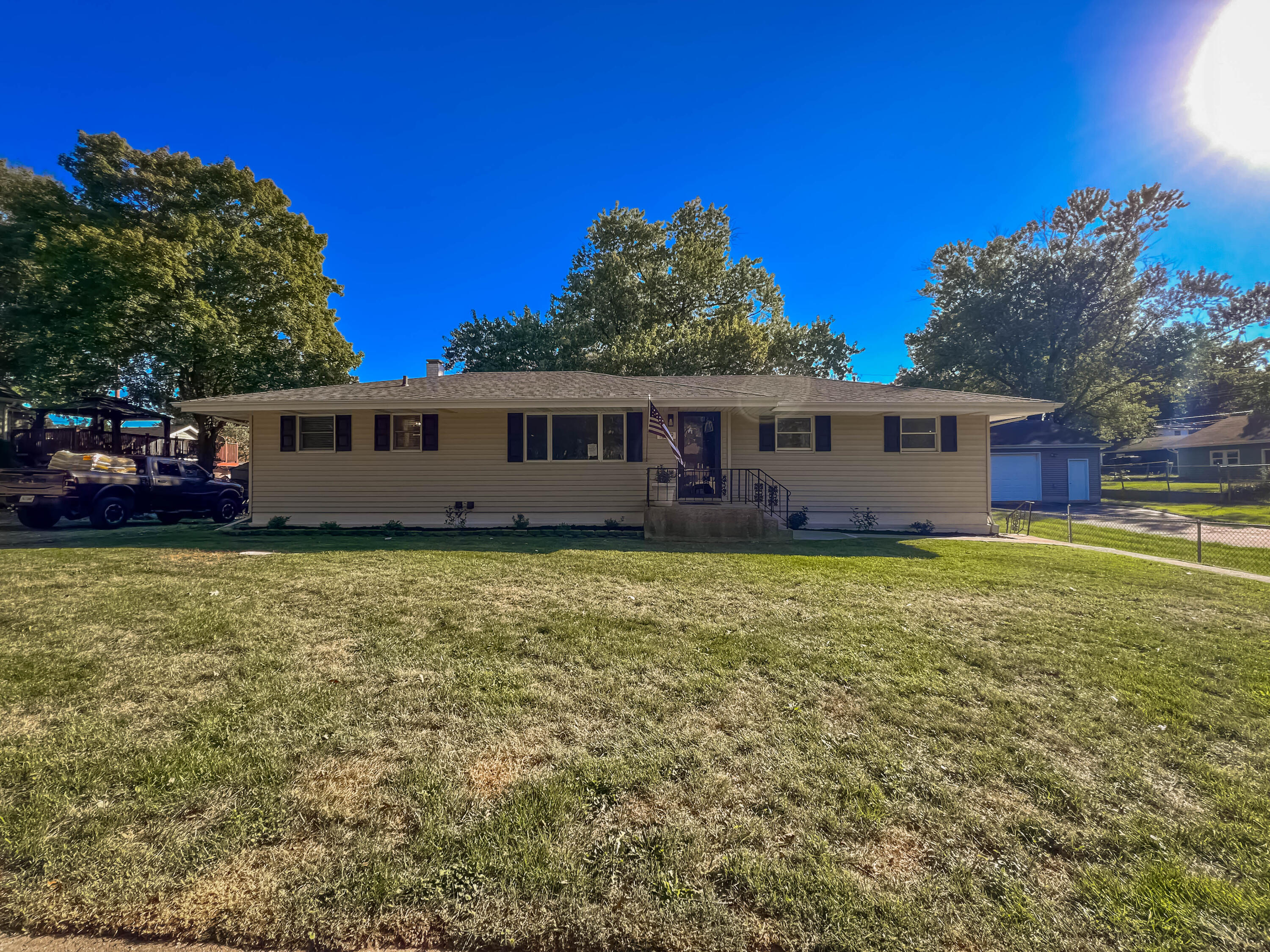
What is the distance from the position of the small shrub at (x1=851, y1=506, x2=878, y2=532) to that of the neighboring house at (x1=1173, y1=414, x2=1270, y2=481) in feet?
104

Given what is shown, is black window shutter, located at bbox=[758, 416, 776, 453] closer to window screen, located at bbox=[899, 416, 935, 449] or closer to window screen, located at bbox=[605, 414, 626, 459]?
window screen, located at bbox=[899, 416, 935, 449]

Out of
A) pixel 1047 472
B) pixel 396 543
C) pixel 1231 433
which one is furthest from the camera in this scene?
pixel 1231 433

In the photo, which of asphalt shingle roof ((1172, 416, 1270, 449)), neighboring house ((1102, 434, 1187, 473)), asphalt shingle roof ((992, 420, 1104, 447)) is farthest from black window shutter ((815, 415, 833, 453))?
neighboring house ((1102, 434, 1187, 473))

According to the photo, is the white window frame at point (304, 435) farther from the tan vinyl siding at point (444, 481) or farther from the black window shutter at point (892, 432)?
the black window shutter at point (892, 432)

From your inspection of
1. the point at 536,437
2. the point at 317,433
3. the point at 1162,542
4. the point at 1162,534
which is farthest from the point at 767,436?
the point at 317,433

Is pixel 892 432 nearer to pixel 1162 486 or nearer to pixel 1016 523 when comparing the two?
pixel 1016 523

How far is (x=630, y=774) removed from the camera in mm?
2697

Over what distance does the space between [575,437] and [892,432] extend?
7917 mm

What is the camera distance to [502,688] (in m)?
3.60

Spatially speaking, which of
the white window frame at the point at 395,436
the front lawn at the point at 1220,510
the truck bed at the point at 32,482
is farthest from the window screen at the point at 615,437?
the front lawn at the point at 1220,510

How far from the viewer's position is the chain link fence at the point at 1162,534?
9422 mm

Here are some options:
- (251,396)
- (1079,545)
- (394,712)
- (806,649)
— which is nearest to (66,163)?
(251,396)

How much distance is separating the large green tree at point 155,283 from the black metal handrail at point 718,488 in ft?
52.7

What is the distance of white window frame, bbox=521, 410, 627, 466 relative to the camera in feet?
40.5
